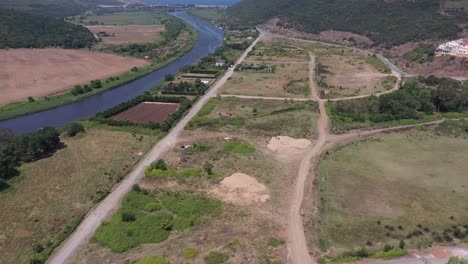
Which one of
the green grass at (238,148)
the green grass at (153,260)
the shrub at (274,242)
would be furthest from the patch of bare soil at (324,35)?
the green grass at (153,260)

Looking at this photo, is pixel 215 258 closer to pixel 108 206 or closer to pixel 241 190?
pixel 241 190

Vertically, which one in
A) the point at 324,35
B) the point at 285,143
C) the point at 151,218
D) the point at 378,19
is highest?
the point at 378,19

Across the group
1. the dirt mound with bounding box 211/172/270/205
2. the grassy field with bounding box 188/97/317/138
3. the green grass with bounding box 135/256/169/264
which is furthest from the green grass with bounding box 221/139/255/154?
the green grass with bounding box 135/256/169/264

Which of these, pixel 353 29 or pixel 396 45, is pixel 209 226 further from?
pixel 353 29

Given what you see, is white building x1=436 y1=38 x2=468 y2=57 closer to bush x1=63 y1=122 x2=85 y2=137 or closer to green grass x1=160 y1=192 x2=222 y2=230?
green grass x1=160 y1=192 x2=222 y2=230

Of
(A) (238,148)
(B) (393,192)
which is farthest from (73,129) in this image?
(B) (393,192)

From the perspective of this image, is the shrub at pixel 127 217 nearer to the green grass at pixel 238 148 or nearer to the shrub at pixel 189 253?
the shrub at pixel 189 253

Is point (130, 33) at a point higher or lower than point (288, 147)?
higher
